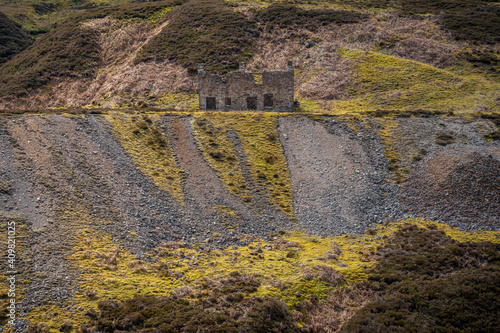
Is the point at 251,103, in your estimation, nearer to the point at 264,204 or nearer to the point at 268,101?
the point at 268,101

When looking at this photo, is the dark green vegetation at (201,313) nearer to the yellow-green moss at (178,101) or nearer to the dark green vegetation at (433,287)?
the dark green vegetation at (433,287)

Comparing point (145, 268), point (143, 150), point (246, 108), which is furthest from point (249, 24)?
point (145, 268)

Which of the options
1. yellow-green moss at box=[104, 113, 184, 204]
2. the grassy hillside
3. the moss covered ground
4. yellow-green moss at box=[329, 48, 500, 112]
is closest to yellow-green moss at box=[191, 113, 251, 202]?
yellow-green moss at box=[104, 113, 184, 204]

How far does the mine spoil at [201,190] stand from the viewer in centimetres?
2392

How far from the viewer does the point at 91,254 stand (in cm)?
2138

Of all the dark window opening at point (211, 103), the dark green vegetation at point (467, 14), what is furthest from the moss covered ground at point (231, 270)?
the dark green vegetation at point (467, 14)

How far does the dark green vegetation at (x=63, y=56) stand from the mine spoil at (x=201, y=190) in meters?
32.7

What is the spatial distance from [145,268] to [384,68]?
4958 cm

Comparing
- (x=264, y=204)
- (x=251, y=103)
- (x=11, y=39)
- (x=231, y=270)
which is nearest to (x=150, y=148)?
(x=264, y=204)

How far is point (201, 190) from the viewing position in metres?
31.1

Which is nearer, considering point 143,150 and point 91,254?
point 91,254

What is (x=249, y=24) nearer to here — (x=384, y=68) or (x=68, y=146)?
(x=384, y=68)

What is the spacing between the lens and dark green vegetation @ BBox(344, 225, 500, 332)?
17.8 m

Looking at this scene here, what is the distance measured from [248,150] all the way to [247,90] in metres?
11.7
